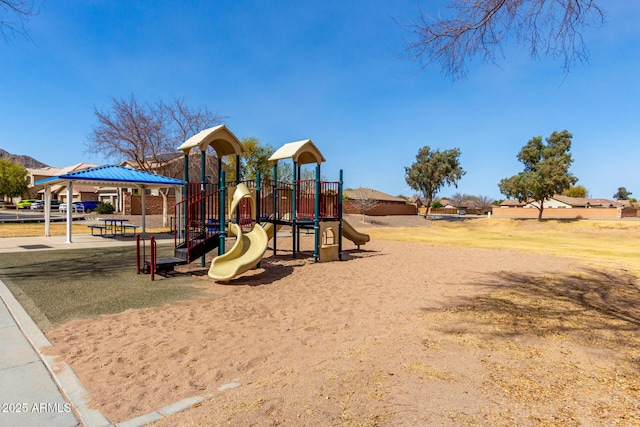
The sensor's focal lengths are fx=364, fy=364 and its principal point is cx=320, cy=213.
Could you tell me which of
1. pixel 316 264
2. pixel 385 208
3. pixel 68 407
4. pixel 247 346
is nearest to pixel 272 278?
pixel 316 264

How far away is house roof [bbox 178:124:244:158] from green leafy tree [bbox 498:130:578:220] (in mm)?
49854

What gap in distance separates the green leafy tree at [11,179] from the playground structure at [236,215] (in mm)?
65336

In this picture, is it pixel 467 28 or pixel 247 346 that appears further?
pixel 467 28

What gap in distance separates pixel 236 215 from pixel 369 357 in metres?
7.03

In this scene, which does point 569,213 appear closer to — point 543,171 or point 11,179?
point 543,171

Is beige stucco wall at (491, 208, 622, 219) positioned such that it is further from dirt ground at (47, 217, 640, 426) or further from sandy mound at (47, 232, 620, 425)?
sandy mound at (47, 232, 620, 425)

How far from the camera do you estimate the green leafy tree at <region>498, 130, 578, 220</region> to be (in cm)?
4894

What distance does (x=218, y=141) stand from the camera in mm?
11195

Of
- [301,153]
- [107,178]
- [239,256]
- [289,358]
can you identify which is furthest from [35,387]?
[107,178]

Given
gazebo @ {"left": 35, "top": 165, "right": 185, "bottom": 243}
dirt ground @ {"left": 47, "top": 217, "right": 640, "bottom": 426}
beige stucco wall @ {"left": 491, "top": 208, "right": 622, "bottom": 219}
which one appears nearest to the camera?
dirt ground @ {"left": 47, "top": 217, "right": 640, "bottom": 426}

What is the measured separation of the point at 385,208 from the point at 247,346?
1972 inches

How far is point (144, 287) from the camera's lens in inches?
310

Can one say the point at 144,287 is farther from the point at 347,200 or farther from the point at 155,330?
the point at 347,200

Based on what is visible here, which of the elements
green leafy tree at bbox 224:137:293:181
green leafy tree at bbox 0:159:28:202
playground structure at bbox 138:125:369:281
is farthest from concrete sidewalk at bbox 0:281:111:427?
green leafy tree at bbox 0:159:28:202
